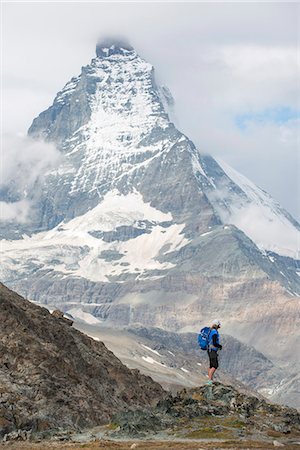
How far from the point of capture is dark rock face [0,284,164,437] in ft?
231

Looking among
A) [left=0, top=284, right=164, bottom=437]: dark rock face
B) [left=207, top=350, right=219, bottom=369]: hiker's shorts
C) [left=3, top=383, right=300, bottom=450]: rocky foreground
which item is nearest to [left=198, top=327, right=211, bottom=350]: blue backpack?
[left=207, top=350, right=219, bottom=369]: hiker's shorts

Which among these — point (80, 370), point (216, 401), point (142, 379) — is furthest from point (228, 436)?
point (142, 379)

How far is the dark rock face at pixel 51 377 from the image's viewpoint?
70.4m

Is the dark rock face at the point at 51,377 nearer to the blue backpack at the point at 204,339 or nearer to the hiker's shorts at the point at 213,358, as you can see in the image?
the hiker's shorts at the point at 213,358

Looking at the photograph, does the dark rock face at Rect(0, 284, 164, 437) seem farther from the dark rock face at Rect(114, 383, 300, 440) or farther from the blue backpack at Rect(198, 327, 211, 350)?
the blue backpack at Rect(198, 327, 211, 350)

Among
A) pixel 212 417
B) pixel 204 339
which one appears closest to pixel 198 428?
pixel 212 417

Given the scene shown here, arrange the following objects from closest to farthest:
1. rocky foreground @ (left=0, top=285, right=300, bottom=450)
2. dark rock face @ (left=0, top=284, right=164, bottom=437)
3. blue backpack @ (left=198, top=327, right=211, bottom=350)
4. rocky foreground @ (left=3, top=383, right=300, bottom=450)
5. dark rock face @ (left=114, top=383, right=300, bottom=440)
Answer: rocky foreground @ (left=3, top=383, right=300, bottom=450)
rocky foreground @ (left=0, top=285, right=300, bottom=450)
dark rock face @ (left=114, top=383, right=300, bottom=440)
blue backpack @ (left=198, top=327, right=211, bottom=350)
dark rock face @ (left=0, top=284, right=164, bottom=437)

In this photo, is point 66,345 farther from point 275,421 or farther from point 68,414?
point 275,421

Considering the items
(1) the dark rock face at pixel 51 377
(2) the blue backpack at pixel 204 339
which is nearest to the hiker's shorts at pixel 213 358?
(2) the blue backpack at pixel 204 339

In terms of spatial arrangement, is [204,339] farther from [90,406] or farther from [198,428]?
[90,406]

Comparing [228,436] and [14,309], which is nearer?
[228,436]

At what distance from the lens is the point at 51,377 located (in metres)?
78.5

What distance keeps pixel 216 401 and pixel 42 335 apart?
2690 cm

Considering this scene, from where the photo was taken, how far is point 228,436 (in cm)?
5700
